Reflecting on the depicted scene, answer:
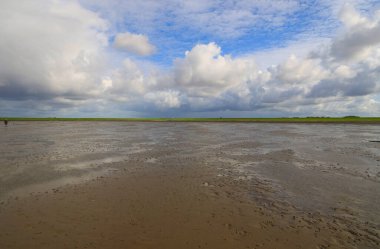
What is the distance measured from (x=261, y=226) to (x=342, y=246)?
7.91 feet

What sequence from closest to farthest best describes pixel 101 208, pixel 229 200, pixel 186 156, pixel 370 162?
pixel 101 208 → pixel 229 200 → pixel 370 162 → pixel 186 156

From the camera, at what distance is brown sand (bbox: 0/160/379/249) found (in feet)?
25.5

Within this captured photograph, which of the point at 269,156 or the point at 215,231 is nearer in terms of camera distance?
the point at 215,231

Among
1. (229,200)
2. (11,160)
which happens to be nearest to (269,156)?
(229,200)

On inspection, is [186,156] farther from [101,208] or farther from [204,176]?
[101,208]

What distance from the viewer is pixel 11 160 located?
69.2ft

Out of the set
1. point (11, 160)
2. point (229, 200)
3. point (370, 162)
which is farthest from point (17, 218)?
point (370, 162)

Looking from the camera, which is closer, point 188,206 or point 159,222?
point 159,222

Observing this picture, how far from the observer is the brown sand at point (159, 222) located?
7785mm

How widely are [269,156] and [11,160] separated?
72.3 ft

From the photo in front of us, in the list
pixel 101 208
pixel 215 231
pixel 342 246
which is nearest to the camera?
pixel 342 246

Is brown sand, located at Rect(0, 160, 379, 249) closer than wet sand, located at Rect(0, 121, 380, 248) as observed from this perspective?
Yes

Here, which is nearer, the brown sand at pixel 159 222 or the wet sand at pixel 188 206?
the brown sand at pixel 159 222

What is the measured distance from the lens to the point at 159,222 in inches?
361
